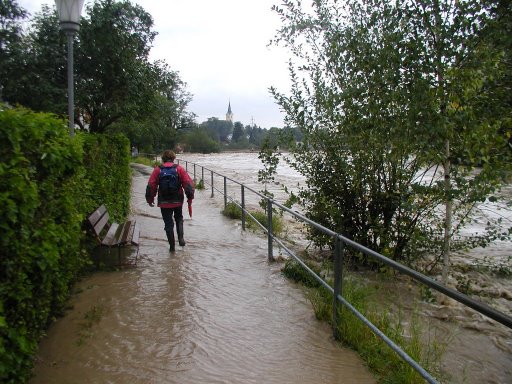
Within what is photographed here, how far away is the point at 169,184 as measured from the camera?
6.55 meters

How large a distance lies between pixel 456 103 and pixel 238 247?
4.19 metres

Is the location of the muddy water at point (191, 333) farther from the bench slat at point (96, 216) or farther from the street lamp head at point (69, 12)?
the street lamp head at point (69, 12)

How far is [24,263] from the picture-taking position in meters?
2.49

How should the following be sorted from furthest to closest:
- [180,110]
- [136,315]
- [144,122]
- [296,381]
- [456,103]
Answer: [180,110], [144,122], [456,103], [136,315], [296,381]

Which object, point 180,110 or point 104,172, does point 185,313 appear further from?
point 180,110

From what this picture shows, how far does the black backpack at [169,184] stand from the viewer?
6559 millimetres

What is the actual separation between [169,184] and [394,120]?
3375 mm

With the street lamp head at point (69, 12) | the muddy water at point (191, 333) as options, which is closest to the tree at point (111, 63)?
the street lamp head at point (69, 12)

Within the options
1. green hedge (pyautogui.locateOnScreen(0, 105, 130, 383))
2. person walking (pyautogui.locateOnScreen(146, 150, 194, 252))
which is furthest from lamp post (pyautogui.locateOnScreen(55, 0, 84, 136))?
green hedge (pyautogui.locateOnScreen(0, 105, 130, 383))

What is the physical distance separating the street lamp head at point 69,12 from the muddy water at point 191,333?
3.40m

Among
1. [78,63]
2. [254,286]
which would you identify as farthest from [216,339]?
[78,63]

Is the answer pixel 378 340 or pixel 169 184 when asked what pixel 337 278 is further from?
pixel 169 184

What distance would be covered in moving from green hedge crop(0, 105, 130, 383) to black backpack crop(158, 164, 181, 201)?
2.55 meters

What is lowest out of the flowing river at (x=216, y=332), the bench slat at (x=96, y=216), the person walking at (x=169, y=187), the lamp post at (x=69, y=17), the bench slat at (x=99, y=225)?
the flowing river at (x=216, y=332)
